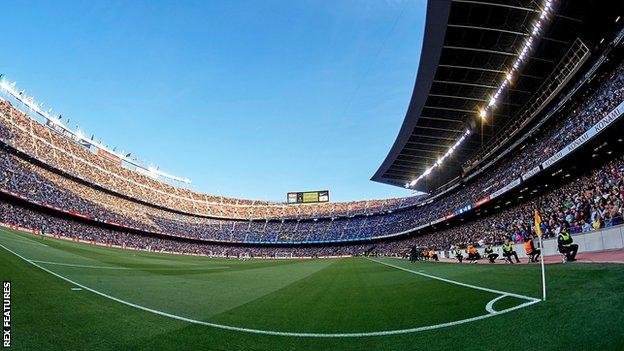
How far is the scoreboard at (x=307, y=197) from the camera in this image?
96.9 m

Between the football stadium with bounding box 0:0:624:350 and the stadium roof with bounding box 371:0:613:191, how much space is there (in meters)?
0.13

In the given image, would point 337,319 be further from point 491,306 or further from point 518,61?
point 518,61

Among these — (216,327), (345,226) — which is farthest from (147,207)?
(216,327)

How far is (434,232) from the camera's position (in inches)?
2317

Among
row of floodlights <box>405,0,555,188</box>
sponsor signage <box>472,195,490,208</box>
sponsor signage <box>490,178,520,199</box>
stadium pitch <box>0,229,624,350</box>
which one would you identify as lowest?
stadium pitch <box>0,229,624,350</box>

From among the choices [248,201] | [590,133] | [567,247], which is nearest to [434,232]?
[590,133]

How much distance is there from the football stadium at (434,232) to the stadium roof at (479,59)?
0.13 m

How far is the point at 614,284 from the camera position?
21.5 feet

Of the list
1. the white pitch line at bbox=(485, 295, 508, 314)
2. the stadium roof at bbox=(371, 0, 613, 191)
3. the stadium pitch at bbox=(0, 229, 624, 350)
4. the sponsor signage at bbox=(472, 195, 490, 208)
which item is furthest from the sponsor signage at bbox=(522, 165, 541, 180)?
the white pitch line at bbox=(485, 295, 508, 314)

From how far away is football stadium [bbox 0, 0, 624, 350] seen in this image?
17.2ft

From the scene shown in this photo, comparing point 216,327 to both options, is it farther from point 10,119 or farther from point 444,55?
point 10,119

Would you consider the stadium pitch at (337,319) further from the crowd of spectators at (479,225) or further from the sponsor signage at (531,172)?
the sponsor signage at (531,172)

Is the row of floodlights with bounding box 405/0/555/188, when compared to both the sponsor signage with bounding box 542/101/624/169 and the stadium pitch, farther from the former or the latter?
the stadium pitch

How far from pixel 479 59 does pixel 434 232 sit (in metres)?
39.0
